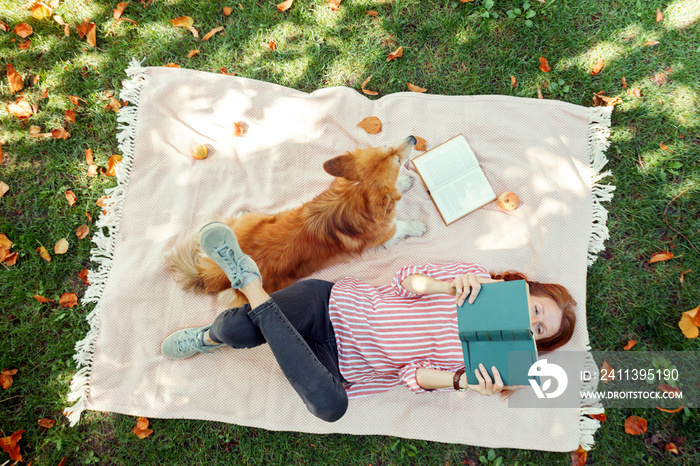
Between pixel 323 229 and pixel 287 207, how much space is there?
529mm

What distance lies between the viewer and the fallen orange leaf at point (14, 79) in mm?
3637

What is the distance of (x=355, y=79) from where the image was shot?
3701 millimetres

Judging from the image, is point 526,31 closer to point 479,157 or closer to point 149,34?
point 479,157

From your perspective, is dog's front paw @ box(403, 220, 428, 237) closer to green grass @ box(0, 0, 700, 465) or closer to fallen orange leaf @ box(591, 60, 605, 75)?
green grass @ box(0, 0, 700, 465)

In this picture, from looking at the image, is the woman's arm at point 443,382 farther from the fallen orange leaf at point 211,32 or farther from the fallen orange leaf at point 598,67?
the fallen orange leaf at point 211,32

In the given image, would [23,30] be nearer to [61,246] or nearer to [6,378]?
[61,246]

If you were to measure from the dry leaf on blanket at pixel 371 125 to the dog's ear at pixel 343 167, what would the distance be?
51 centimetres

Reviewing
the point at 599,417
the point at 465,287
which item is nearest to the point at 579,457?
the point at 599,417

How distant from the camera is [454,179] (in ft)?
11.0

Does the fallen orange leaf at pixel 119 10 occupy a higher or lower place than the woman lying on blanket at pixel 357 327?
higher

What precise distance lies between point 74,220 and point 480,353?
136 inches

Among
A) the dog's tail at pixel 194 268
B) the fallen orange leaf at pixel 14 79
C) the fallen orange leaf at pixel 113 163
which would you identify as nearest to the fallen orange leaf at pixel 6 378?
the dog's tail at pixel 194 268

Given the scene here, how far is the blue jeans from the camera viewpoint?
8.21ft

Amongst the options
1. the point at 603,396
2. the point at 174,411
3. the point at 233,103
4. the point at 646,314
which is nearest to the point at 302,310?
the point at 174,411
